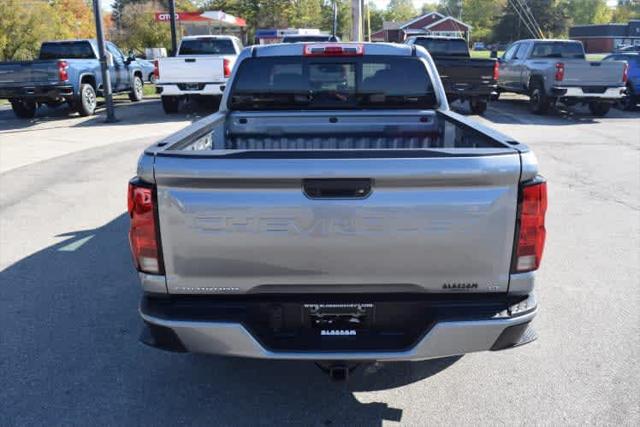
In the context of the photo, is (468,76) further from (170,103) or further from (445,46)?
(170,103)

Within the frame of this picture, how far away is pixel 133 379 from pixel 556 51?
17.3 meters

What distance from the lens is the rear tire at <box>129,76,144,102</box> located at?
65.3 feet

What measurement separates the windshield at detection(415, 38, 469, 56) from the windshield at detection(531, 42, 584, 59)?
85.1 inches

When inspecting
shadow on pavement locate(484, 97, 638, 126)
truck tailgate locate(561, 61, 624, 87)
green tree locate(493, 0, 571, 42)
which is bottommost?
shadow on pavement locate(484, 97, 638, 126)

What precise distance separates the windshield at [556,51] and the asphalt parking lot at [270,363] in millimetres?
11556

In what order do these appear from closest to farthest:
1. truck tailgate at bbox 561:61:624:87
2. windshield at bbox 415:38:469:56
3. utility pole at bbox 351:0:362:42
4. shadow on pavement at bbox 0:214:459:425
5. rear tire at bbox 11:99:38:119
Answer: shadow on pavement at bbox 0:214:459:425
truck tailgate at bbox 561:61:624:87
rear tire at bbox 11:99:38:119
windshield at bbox 415:38:469:56
utility pole at bbox 351:0:362:42

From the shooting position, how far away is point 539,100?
16.5 meters

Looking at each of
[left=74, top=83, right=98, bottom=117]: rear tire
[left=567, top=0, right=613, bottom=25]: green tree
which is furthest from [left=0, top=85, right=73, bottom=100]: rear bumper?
[left=567, top=0, right=613, bottom=25]: green tree

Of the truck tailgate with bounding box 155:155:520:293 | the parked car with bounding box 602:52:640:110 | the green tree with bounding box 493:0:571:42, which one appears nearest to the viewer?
the truck tailgate with bounding box 155:155:520:293

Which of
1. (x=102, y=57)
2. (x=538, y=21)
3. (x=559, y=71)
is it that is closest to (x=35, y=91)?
(x=102, y=57)

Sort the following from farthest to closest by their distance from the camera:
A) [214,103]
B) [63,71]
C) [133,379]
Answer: [214,103], [63,71], [133,379]

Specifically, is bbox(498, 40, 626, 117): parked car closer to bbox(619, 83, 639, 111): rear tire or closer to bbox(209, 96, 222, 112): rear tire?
bbox(619, 83, 639, 111): rear tire

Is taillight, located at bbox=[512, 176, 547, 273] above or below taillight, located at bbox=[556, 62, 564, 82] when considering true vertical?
below

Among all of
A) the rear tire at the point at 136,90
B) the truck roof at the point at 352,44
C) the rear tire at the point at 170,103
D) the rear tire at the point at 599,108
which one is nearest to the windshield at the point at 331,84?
the truck roof at the point at 352,44
